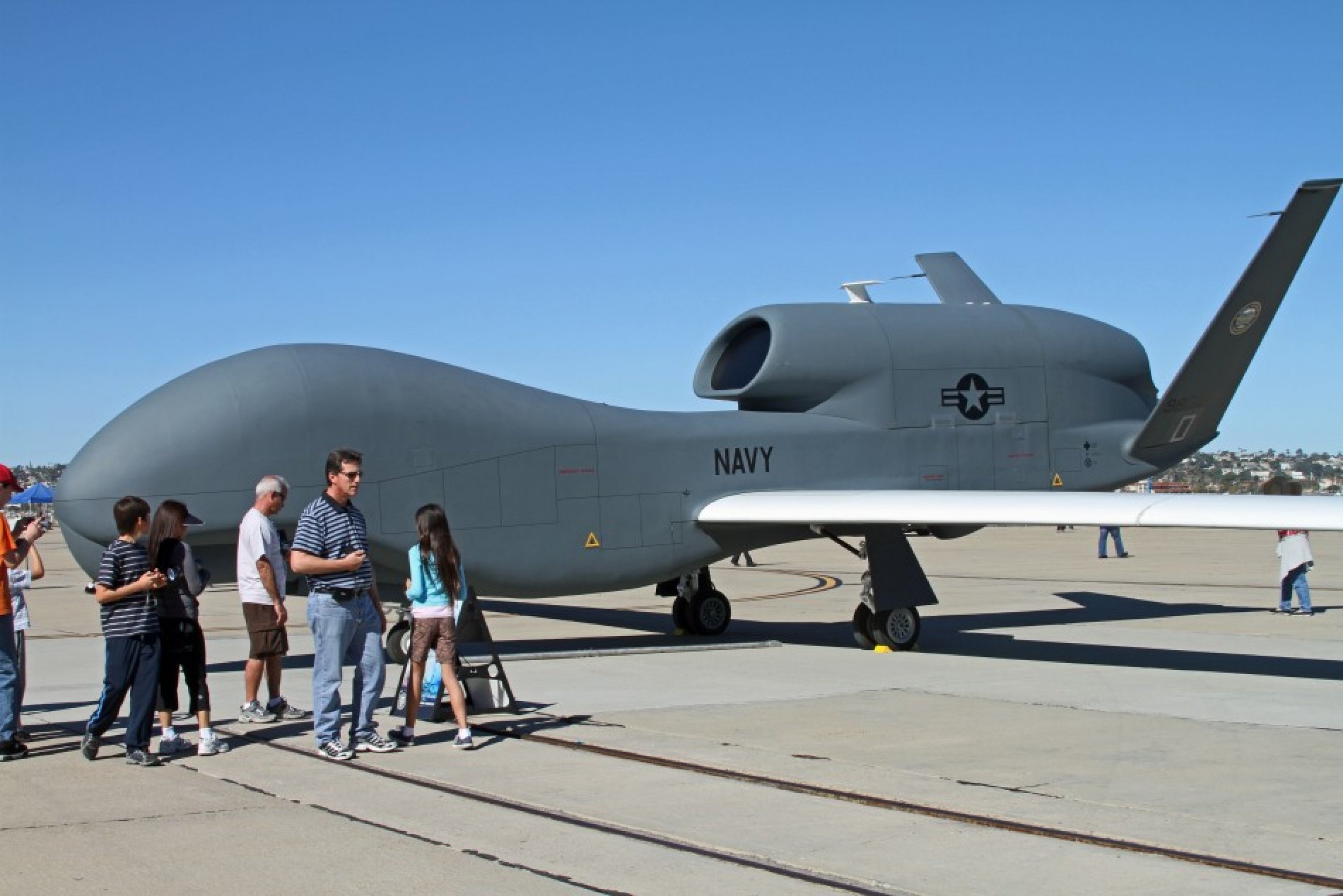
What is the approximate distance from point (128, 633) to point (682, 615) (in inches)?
387

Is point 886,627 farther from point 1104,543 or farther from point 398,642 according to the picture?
point 1104,543

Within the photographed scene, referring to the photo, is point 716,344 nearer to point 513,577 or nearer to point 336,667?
point 513,577

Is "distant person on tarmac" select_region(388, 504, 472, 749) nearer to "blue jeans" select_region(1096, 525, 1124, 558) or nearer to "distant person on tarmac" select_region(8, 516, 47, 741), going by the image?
"distant person on tarmac" select_region(8, 516, 47, 741)

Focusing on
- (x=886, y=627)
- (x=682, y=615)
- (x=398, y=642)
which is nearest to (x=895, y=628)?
(x=886, y=627)

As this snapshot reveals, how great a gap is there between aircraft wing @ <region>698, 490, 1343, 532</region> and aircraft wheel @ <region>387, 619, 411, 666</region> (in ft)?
11.4

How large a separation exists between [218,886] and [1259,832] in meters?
4.79

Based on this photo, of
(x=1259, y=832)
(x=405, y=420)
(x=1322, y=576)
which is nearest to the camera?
(x=1259, y=832)

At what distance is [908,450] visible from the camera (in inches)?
693

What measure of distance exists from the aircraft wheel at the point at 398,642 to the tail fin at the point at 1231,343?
30.9 feet

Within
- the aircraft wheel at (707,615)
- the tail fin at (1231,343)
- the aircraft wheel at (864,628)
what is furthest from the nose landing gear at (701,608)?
the tail fin at (1231,343)

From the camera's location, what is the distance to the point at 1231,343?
56.9 feet

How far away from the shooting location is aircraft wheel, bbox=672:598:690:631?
18.4 metres

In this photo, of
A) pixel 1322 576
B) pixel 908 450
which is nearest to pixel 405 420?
pixel 908 450

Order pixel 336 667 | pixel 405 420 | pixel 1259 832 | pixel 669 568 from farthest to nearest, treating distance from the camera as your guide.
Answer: pixel 669 568, pixel 405 420, pixel 336 667, pixel 1259 832
